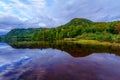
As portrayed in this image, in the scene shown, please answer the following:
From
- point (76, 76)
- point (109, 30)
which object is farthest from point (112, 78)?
point (109, 30)

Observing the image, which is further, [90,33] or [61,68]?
[90,33]

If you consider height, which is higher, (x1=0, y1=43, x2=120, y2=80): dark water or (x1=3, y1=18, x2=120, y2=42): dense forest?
(x1=3, y1=18, x2=120, y2=42): dense forest

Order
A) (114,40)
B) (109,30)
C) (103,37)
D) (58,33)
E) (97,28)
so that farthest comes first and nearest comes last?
(58,33)
(97,28)
(109,30)
(103,37)
(114,40)

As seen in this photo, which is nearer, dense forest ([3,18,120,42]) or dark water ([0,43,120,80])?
dark water ([0,43,120,80])

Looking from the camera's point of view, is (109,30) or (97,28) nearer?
(109,30)

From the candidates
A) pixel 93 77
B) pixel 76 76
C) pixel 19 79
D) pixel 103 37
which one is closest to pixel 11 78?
pixel 19 79

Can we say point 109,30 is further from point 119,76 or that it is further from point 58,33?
point 119,76

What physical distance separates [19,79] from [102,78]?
23.0 feet

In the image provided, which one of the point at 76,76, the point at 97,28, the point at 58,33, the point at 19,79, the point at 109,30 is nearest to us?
the point at 19,79

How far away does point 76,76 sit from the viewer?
56.9ft

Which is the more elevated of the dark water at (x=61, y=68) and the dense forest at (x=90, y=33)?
the dense forest at (x=90, y=33)

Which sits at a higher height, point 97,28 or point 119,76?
point 97,28

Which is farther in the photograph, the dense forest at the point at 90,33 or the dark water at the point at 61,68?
the dense forest at the point at 90,33

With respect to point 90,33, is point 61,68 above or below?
below
